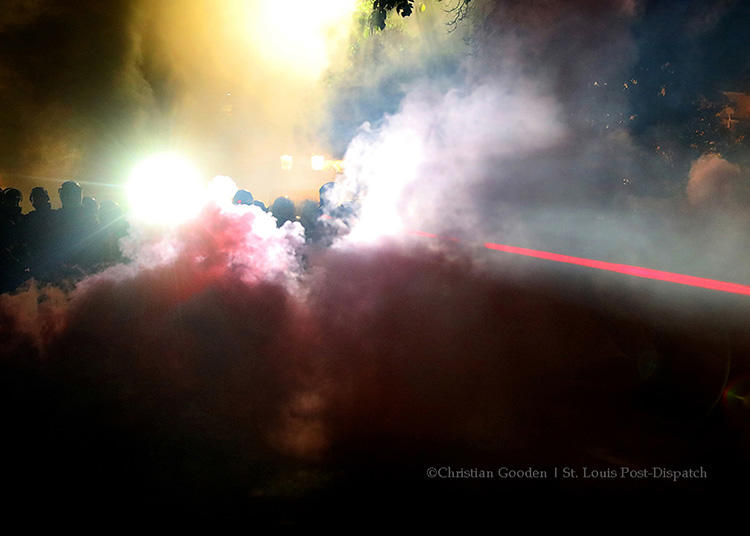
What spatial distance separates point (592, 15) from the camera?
218 inches

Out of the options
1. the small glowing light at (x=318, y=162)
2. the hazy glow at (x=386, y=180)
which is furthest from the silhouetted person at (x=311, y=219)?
the small glowing light at (x=318, y=162)

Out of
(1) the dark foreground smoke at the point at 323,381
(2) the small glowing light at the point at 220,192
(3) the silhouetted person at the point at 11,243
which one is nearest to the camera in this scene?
(1) the dark foreground smoke at the point at 323,381

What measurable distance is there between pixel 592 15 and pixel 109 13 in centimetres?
872

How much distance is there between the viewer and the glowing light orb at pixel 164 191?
16.7 feet

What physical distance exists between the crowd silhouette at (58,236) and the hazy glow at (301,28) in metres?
11.1

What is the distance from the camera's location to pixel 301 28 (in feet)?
48.0

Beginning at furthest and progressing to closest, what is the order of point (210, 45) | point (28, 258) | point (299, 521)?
point (210, 45) → point (28, 258) → point (299, 521)

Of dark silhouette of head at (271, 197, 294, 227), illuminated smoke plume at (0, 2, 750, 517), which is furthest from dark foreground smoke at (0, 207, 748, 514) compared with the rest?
dark silhouette of head at (271, 197, 294, 227)

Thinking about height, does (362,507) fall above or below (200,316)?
below

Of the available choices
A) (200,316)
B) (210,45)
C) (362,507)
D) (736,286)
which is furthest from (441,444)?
(210,45)

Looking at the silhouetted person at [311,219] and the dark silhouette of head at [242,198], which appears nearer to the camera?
the dark silhouette of head at [242,198]

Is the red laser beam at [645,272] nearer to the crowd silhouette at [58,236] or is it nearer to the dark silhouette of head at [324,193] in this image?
the dark silhouette of head at [324,193]

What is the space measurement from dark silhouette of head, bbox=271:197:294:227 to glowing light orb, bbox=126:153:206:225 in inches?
52.5

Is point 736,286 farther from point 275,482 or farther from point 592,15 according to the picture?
point 275,482
